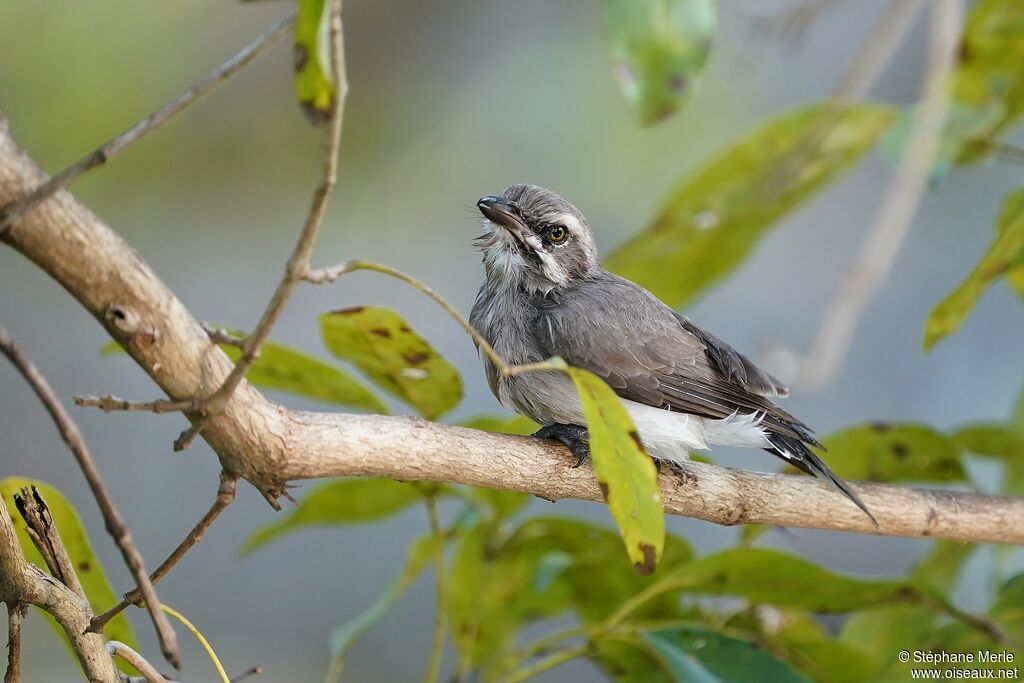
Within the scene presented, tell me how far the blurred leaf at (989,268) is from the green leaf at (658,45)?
2.58 feet

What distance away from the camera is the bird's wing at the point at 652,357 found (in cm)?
248

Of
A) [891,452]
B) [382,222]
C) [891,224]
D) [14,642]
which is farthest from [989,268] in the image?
[382,222]

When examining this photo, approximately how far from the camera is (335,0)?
1085 millimetres

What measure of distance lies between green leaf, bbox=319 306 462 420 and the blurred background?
7.79 ft

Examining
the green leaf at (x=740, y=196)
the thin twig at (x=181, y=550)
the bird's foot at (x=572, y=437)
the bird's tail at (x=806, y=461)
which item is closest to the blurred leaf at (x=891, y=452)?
the bird's tail at (x=806, y=461)

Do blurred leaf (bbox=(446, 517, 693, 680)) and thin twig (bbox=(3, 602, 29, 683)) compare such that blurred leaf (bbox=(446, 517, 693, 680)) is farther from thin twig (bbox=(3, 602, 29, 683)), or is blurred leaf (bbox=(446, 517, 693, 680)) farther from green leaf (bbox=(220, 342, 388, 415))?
thin twig (bbox=(3, 602, 29, 683))

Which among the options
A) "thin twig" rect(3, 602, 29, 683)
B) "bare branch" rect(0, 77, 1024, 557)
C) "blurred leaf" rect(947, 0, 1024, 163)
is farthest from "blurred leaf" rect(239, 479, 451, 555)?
"blurred leaf" rect(947, 0, 1024, 163)

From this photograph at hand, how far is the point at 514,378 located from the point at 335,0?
150 centimetres

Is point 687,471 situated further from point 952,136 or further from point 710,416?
point 952,136

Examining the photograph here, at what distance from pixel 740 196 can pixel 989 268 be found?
0.72 meters

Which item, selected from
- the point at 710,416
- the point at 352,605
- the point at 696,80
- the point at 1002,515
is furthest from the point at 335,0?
the point at 352,605

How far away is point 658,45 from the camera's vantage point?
147 centimetres

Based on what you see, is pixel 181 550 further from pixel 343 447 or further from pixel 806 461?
pixel 806 461

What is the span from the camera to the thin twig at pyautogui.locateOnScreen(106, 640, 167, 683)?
1.44 meters
